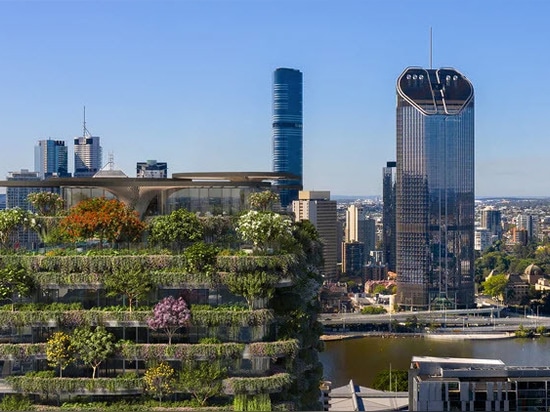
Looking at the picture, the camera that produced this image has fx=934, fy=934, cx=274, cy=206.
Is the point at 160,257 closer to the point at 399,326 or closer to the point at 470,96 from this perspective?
the point at 399,326

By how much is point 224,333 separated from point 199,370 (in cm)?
52

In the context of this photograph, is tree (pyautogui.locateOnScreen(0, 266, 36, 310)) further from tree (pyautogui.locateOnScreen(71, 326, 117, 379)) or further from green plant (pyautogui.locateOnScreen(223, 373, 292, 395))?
green plant (pyautogui.locateOnScreen(223, 373, 292, 395))

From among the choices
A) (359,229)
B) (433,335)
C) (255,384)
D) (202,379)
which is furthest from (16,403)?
(359,229)

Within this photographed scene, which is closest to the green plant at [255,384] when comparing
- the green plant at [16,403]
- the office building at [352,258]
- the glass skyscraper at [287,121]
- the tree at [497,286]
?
the green plant at [16,403]

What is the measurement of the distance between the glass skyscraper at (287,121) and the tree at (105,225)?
4681 inches

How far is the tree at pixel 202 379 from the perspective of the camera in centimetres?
1064

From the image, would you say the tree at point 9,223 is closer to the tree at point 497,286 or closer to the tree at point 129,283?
the tree at point 129,283

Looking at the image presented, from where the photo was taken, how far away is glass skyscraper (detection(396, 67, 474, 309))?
83.6 metres

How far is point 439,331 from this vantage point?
6619 centimetres

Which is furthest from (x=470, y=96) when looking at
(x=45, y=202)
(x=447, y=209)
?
(x=45, y=202)

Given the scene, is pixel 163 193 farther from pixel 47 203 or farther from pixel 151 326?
pixel 151 326

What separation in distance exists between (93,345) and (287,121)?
419ft

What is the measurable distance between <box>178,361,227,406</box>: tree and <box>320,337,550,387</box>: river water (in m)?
29.9

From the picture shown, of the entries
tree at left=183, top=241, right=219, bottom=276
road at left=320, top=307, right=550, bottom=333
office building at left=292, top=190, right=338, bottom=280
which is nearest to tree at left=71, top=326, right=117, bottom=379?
tree at left=183, top=241, right=219, bottom=276
